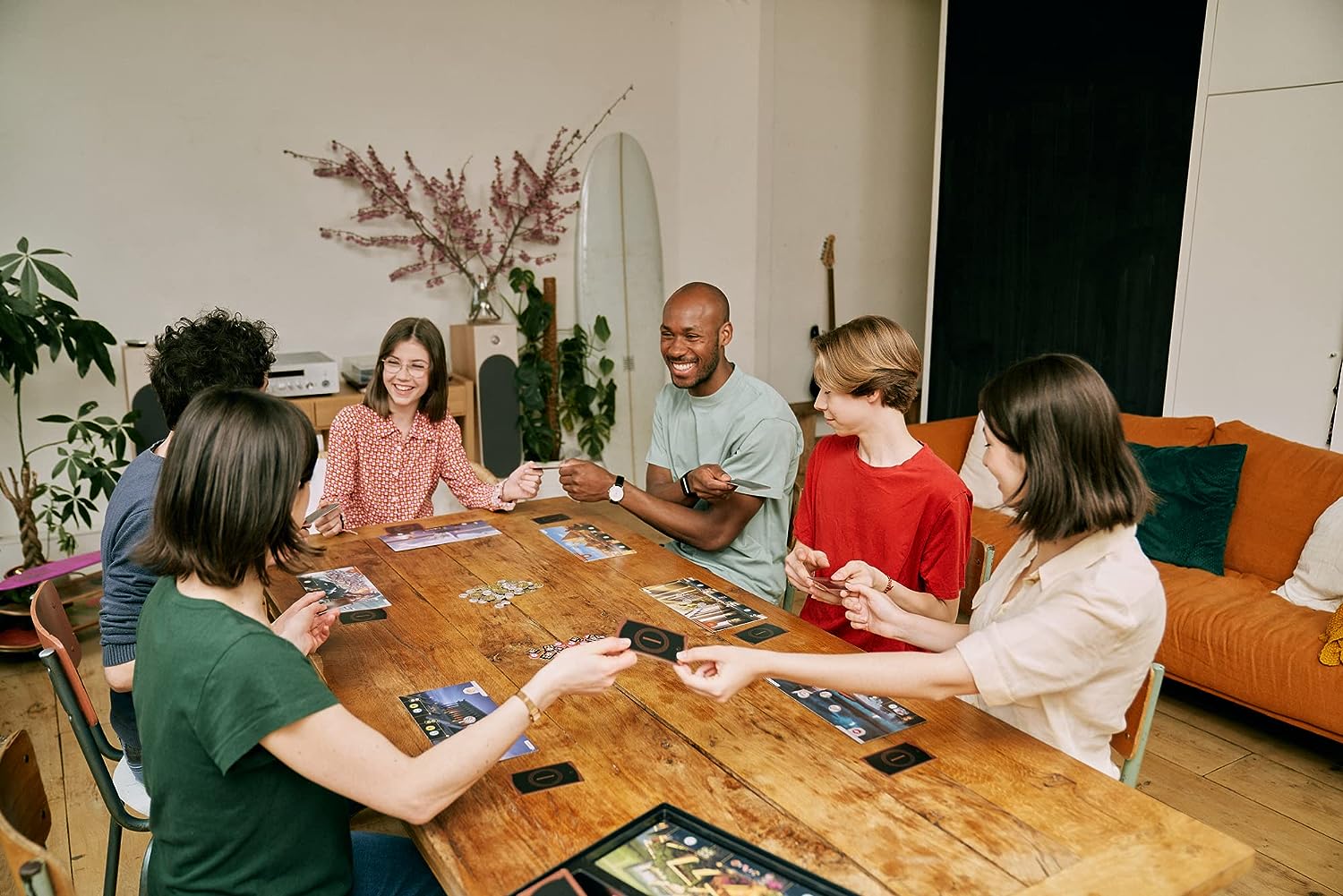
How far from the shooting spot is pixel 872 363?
212 cm

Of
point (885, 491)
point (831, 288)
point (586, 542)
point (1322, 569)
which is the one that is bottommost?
point (1322, 569)

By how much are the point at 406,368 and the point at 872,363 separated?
141 centimetres

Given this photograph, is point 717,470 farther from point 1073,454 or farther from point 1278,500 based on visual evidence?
point 1278,500

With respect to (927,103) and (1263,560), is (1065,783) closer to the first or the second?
(1263,560)

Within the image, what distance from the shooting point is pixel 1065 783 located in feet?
4.58

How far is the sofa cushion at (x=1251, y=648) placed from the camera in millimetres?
2812

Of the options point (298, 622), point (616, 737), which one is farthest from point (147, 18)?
point (616, 737)

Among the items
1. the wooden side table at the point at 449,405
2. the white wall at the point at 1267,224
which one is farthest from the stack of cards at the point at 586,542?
the white wall at the point at 1267,224

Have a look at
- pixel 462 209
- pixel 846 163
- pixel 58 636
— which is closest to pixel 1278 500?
pixel 846 163

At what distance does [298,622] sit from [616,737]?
1.99 ft

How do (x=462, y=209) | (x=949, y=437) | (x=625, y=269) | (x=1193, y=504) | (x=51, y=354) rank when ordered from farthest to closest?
(x=625, y=269) → (x=462, y=209) → (x=949, y=437) → (x=51, y=354) → (x=1193, y=504)

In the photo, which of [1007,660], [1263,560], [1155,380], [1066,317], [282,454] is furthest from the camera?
[1066,317]

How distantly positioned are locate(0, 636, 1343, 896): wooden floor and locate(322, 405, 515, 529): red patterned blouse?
1044 millimetres

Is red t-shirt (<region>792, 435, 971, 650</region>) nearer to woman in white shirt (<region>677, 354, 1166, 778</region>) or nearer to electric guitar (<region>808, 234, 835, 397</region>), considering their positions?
woman in white shirt (<region>677, 354, 1166, 778</region>)
